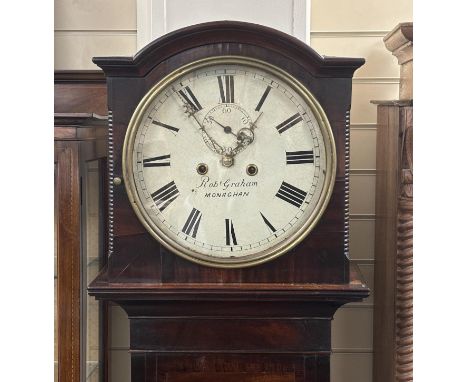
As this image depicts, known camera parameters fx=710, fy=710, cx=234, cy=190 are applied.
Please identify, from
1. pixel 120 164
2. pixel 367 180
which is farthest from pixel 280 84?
pixel 367 180

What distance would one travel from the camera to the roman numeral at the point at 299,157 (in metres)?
1.65

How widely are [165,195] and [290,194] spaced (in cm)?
29

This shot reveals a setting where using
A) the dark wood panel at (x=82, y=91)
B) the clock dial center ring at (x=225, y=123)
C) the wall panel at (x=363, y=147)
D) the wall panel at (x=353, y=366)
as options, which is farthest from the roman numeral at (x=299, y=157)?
the wall panel at (x=353, y=366)

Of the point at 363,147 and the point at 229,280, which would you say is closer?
the point at 229,280

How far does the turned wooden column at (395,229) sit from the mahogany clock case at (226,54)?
194mm

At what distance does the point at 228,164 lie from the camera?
65.3 inches

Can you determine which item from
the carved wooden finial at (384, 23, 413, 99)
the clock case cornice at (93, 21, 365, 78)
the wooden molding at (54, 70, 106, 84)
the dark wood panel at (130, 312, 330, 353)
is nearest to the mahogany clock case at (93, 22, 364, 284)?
the clock case cornice at (93, 21, 365, 78)

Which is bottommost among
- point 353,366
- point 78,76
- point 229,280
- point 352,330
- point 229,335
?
point 353,366

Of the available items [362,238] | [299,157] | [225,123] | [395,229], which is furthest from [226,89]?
[362,238]

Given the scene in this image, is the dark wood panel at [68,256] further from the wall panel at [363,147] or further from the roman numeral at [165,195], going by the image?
the wall panel at [363,147]

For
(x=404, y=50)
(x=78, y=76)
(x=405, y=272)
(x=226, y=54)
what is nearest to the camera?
(x=226, y=54)

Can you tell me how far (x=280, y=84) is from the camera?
5.41ft

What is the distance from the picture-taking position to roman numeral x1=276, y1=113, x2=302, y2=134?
165 cm

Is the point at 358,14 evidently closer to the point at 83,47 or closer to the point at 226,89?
the point at 226,89
